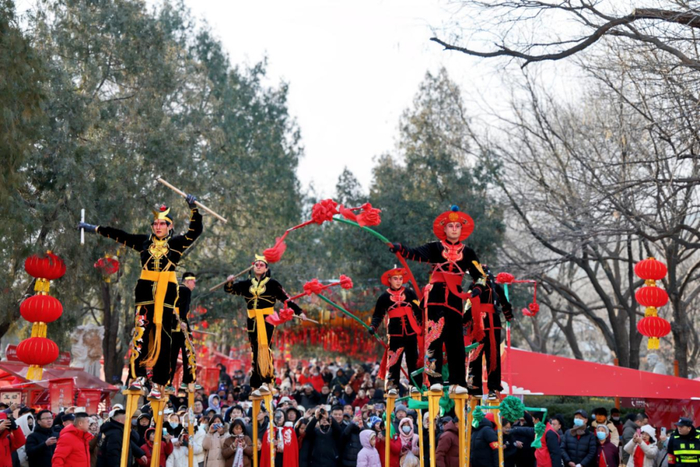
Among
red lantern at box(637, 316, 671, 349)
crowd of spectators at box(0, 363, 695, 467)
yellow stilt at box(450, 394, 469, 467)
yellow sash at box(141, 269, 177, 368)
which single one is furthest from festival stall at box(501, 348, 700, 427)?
yellow sash at box(141, 269, 177, 368)

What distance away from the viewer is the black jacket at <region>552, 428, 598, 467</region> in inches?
496

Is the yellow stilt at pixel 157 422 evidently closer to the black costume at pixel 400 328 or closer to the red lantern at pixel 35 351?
the black costume at pixel 400 328

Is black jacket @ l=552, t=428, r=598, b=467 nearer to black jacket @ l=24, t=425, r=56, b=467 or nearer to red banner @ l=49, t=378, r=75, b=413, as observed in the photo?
black jacket @ l=24, t=425, r=56, b=467

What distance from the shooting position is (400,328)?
445 inches

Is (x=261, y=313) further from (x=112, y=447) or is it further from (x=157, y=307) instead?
(x=112, y=447)

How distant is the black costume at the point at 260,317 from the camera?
1061cm

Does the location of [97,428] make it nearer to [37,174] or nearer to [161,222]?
[161,222]

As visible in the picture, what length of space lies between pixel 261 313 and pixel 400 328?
6.16ft

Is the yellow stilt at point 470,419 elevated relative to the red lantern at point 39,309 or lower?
lower

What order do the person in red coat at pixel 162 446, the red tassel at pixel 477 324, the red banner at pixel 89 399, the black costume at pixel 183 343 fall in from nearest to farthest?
1. the red tassel at pixel 477 324
2. the black costume at pixel 183 343
3. the person in red coat at pixel 162 446
4. the red banner at pixel 89 399

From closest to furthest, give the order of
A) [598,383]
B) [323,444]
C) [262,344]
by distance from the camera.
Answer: [262,344] → [323,444] → [598,383]

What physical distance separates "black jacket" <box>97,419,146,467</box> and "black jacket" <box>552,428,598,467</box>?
20.2 ft

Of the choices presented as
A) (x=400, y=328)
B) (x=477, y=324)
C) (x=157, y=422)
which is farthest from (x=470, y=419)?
(x=157, y=422)

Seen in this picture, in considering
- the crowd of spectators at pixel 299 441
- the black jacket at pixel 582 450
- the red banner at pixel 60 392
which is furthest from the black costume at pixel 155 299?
the black jacket at pixel 582 450
